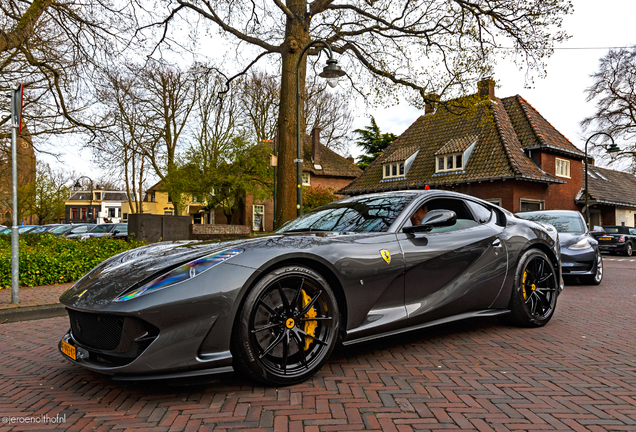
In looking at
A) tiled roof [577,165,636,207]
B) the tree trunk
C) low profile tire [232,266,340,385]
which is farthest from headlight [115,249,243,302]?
tiled roof [577,165,636,207]

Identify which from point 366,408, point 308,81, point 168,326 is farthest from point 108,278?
point 308,81

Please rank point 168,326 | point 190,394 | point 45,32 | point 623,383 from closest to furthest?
point 168,326 → point 190,394 → point 623,383 → point 45,32

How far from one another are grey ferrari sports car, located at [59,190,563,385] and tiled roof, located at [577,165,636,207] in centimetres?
2883

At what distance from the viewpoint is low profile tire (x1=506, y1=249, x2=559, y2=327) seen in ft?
14.6

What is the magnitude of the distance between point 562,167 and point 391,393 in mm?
28358

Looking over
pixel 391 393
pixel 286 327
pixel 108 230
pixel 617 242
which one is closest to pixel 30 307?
pixel 286 327

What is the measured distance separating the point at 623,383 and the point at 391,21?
1304 centimetres

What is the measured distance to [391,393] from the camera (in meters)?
2.84

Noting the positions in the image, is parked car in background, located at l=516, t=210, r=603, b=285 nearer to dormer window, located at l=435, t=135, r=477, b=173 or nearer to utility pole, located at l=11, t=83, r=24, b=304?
utility pole, located at l=11, t=83, r=24, b=304

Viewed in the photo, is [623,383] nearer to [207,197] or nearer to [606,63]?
[207,197]

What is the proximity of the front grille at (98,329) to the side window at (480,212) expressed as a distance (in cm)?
337

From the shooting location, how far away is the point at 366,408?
2.61m

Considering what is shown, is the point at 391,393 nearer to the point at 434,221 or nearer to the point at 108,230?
the point at 434,221

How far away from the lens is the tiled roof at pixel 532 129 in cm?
2547
